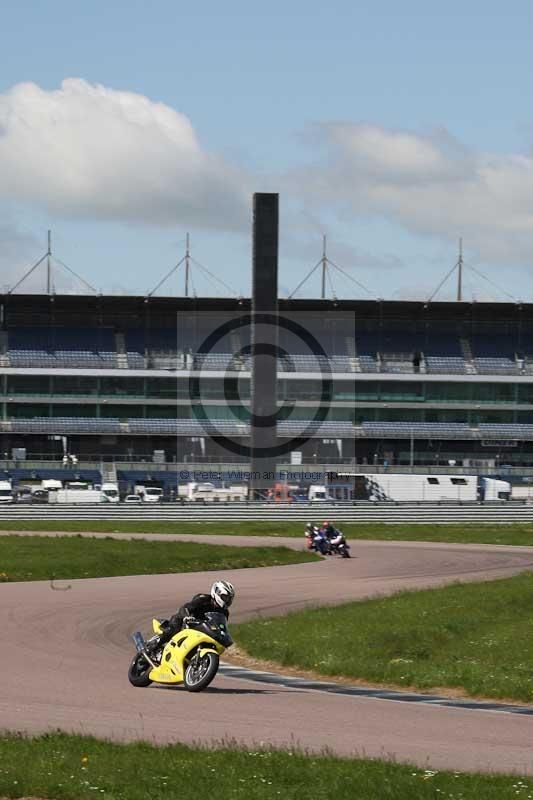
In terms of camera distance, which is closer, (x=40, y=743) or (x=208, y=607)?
(x=40, y=743)

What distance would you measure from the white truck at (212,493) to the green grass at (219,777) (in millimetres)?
69691

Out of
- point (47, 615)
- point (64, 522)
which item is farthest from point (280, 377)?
point (47, 615)

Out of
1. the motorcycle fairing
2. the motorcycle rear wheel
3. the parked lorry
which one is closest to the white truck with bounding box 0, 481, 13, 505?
the parked lorry

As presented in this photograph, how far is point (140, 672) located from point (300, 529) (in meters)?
44.1

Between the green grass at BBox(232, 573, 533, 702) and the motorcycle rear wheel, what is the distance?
3287 mm

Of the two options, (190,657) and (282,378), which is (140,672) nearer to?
(190,657)

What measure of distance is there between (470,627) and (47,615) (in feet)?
27.9

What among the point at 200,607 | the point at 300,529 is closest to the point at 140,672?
the point at 200,607

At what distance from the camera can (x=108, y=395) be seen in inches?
4181

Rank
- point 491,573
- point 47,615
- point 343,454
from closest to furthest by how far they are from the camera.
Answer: point 47,615, point 491,573, point 343,454

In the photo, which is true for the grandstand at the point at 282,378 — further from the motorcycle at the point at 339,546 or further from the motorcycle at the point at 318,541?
the motorcycle at the point at 339,546

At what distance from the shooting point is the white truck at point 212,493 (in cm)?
8319

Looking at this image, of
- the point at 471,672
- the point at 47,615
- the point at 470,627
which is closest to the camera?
the point at 471,672

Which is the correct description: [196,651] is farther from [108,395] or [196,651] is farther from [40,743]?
[108,395]
